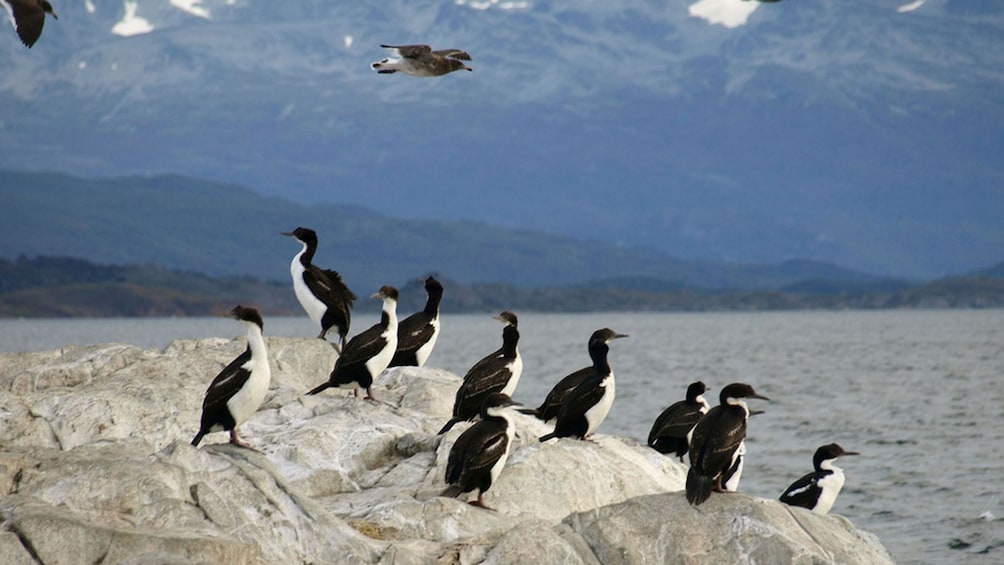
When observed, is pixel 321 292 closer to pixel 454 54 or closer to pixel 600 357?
pixel 454 54

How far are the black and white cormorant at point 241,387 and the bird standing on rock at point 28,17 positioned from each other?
3.63 m

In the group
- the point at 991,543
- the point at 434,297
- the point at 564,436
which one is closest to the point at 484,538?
the point at 564,436

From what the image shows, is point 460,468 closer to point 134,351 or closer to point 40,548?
point 40,548

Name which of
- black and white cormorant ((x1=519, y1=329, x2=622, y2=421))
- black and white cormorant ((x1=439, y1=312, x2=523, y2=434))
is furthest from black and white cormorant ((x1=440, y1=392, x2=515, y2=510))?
black and white cormorant ((x1=519, y1=329, x2=622, y2=421))

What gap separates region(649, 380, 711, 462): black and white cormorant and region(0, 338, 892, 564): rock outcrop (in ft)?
A: 0.81

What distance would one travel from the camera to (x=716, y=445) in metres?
13.3

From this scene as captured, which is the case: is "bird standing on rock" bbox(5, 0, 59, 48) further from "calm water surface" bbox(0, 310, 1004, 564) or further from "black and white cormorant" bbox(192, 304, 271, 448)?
"calm water surface" bbox(0, 310, 1004, 564)

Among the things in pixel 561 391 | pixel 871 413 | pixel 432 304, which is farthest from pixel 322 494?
pixel 871 413

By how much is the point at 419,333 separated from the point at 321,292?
6.13 ft

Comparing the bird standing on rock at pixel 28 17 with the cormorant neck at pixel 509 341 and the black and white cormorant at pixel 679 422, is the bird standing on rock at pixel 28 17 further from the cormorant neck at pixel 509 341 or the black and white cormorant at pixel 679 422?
the black and white cormorant at pixel 679 422

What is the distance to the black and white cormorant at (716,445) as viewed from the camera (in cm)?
1328

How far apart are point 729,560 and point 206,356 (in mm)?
10335

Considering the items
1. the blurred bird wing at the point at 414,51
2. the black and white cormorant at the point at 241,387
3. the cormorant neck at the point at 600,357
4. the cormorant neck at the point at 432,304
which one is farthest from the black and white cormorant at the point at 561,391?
the blurred bird wing at the point at 414,51

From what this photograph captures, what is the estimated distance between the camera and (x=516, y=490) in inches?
632
